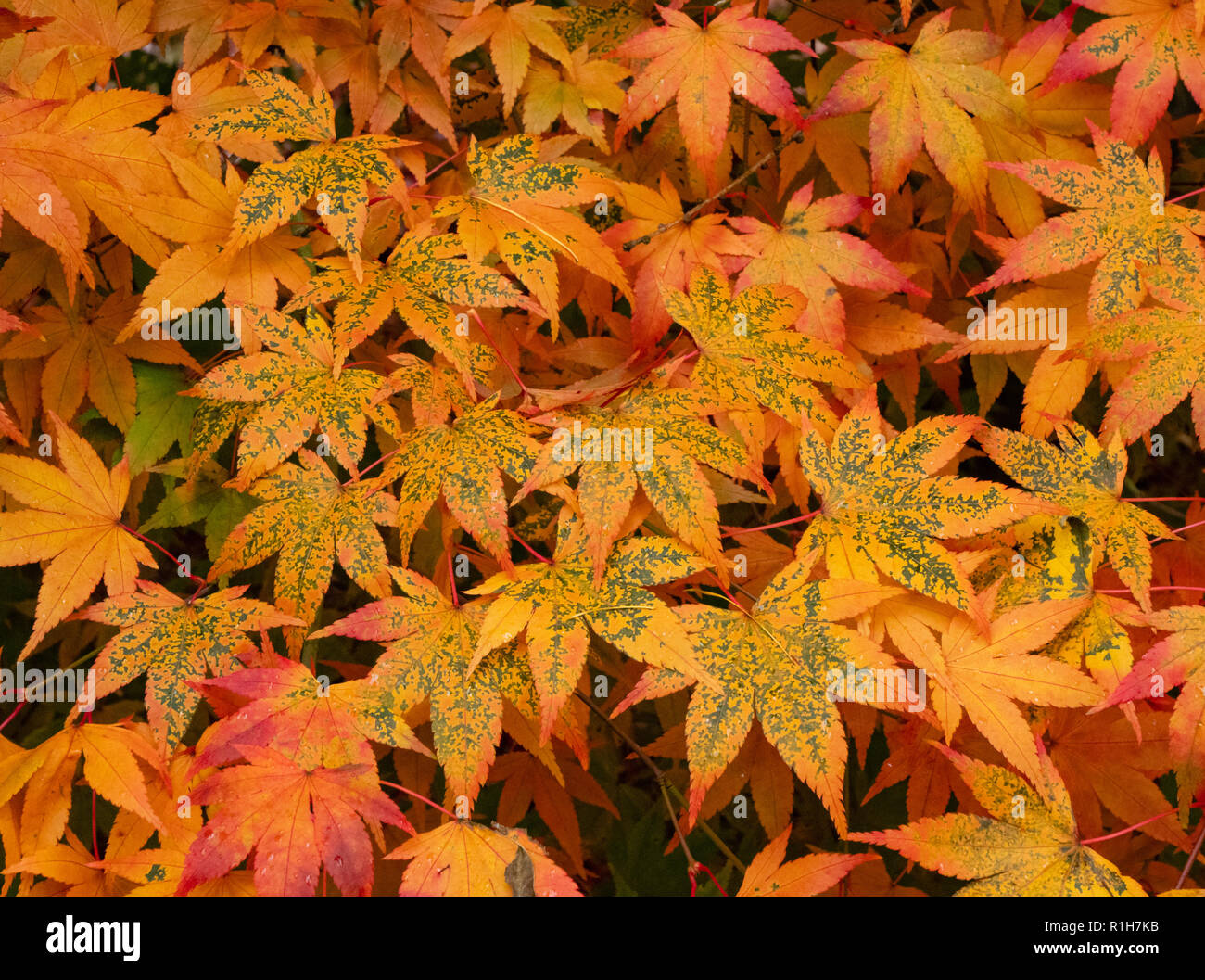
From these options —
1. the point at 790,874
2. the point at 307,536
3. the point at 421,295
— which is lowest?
the point at 790,874

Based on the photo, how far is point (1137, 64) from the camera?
5.17ft

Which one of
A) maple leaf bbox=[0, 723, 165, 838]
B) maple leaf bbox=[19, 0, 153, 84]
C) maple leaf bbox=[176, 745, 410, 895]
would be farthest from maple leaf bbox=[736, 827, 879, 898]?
maple leaf bbox=[19, 0, 153, 84]

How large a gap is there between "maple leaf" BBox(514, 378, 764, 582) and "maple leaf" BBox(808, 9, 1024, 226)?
2.07ft

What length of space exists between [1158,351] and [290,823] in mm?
1419

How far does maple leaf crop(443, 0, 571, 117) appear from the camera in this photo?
5.76 ft

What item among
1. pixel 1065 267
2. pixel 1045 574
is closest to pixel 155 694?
pixel 1045 574

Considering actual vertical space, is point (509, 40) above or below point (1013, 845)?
above

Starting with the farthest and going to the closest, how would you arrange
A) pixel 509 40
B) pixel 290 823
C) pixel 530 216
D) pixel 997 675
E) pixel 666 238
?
pixel 509 40 < pixel 666 238 < pixel 530 216 < pixel 997 675 < pixel 290 823

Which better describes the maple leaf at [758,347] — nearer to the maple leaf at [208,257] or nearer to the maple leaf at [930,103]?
the maple leaf at [930,103]

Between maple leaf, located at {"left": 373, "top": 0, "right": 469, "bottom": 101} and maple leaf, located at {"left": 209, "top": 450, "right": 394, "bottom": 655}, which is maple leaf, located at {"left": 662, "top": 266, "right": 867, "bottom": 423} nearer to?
maple leaf, located at {"left": 209, "top": 450, "right": 394, "bottom": 655}

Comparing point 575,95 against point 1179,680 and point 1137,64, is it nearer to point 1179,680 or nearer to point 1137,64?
point 1137,64

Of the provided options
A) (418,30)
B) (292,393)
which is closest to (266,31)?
(418,30)

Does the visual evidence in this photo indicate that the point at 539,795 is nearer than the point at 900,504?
No

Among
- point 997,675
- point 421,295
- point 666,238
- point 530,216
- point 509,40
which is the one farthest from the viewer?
point 509,40
